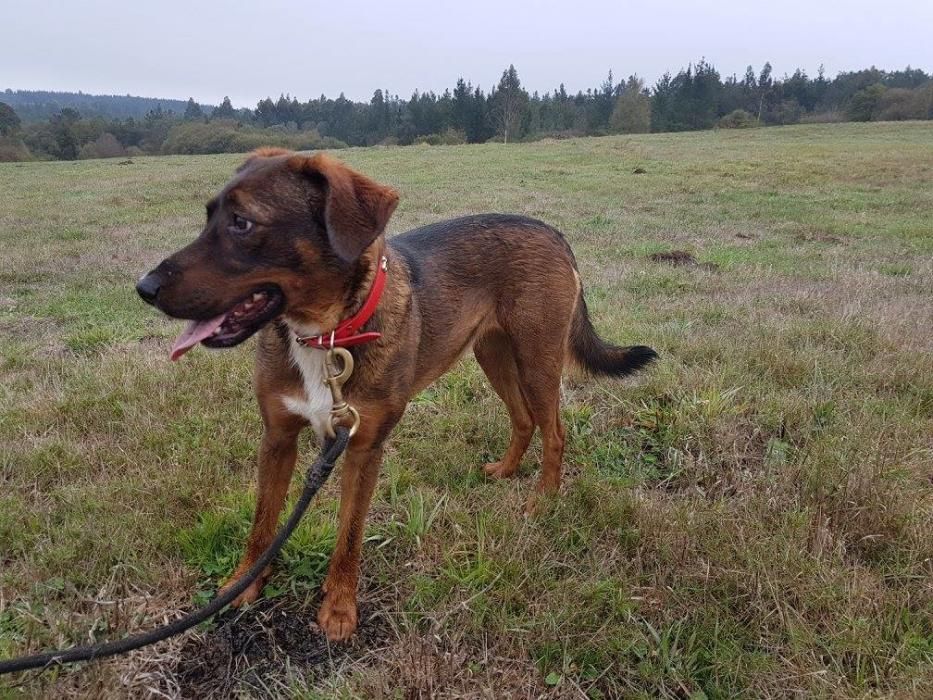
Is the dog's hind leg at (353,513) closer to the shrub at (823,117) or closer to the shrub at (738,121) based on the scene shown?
the shrub at (738,121)

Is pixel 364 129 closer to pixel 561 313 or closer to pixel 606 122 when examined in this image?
pixel 606 122

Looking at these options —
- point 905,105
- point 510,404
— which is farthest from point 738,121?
point 510,404

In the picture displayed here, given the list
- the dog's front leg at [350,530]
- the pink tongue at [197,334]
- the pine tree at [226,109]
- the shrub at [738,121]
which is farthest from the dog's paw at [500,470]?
the pine tree at [226,109]

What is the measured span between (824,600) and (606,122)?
8590cm

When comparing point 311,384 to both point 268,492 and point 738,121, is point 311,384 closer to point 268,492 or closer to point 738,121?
point 268,492

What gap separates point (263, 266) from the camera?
2393 millimetres

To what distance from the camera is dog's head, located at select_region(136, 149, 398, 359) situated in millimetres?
2303

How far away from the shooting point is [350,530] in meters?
2.81

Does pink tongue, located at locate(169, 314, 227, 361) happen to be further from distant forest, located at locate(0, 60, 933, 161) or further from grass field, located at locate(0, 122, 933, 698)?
distant forest, located at locate(0, 60, 933, 161)

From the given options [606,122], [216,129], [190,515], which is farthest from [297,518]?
[606,122]

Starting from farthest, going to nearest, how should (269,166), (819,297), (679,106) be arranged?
(679,106)
(819,297)
(269,166)

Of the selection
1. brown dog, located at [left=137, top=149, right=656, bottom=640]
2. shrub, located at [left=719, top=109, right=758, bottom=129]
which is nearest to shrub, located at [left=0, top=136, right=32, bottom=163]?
brown dog, located at [left=137, top=149, right=656, bottom=640]

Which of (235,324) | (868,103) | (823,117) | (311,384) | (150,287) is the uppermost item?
(868,103)

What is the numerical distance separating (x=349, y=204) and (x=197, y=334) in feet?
2.43
